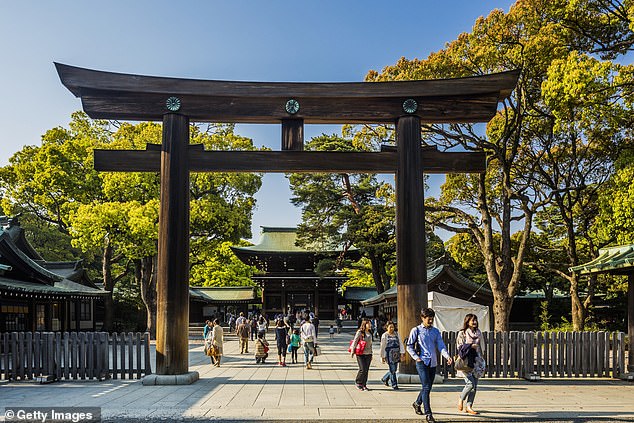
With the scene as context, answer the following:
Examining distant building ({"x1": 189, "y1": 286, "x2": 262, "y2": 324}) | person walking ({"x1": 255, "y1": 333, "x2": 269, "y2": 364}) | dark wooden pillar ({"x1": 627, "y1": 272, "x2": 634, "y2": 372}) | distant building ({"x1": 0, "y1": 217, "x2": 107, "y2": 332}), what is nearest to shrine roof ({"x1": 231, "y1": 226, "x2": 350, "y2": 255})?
distant building ({"x1": 189, "y1": 286, "x2": 262, "y2": 324})

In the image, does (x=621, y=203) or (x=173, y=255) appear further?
(x=621, y=203)

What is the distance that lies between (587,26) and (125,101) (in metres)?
17.0

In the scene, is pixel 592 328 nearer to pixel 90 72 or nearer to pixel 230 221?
pixel 230 221

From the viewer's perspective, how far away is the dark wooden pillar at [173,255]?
42.8 ft

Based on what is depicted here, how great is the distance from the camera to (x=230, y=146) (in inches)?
1266

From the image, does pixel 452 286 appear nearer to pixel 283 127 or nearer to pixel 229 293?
pixel 283 127

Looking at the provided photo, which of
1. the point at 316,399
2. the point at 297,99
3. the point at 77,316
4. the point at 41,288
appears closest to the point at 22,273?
the point at 41,288

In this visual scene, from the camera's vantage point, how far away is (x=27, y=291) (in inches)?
881

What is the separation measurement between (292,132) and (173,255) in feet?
13.0

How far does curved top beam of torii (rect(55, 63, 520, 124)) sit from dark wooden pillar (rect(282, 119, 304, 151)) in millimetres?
163

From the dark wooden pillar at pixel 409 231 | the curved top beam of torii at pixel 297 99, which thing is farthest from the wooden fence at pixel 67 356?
the dark wooden pillar at pixel 409 231

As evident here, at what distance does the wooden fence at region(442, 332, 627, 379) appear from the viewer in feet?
45.6

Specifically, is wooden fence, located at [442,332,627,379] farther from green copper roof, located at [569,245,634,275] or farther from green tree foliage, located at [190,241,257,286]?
green tree foliage, located at [190,241,257,286]

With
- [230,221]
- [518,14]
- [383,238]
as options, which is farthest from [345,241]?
[518,14]
